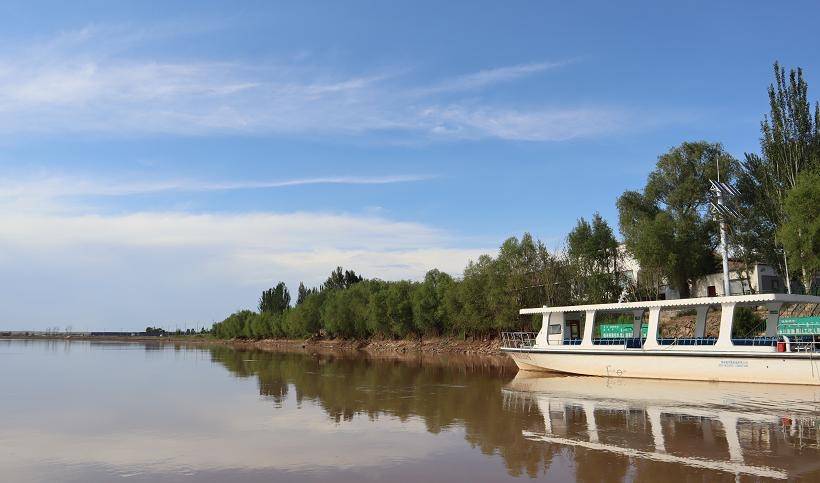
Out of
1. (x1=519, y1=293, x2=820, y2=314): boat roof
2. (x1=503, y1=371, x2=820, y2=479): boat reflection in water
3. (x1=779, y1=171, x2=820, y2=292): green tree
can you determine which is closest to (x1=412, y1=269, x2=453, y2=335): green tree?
(x1=779, y1=171, x2=820, y2=292): green tree

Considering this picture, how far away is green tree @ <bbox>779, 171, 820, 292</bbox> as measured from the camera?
110 ft

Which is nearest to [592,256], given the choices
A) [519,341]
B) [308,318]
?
[519,341]

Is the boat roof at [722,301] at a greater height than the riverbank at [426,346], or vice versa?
the boat roof at [722,301]

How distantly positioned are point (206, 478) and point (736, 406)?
610 inches

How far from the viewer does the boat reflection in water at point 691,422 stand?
458 inches

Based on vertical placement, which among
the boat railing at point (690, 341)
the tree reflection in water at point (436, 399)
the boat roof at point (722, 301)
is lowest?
the tree reflection in water at point (436, 399)

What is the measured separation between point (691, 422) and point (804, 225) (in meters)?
24.7

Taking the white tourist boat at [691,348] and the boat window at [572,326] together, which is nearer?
the white tourist boat at [691,348]

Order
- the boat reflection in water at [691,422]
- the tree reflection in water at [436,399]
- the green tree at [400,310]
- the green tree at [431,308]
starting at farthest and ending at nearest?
1. the green tree at [400,310]
2. the green tree at [431,308]
3. the tree reflection in water at [436,399]
4. the boat reflection in water at [691,422]

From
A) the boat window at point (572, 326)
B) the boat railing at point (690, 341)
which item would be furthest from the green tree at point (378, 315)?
the boat railing at point (690, 341)

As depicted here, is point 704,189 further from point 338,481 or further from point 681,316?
point 338,481

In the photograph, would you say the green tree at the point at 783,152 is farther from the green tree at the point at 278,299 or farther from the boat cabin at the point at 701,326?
the green tree at the point at 278,299

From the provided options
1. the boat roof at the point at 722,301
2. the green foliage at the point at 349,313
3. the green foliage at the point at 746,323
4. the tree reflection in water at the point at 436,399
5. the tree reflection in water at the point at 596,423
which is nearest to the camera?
the tree reflection in water at the point at 596,423

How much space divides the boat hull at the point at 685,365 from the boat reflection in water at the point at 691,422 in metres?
0.47
